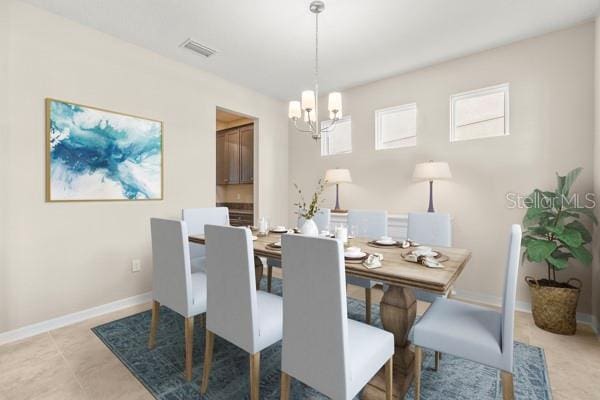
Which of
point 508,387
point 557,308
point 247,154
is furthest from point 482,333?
point 247,154

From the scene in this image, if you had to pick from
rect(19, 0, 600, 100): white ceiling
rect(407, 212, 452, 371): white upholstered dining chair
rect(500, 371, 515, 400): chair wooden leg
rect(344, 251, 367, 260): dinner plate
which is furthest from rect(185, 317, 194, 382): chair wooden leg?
rect(19, 0, 600, 100): white ceiling

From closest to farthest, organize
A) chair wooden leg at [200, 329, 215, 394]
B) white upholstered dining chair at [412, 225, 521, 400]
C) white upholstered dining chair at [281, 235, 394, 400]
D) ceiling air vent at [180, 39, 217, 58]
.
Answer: white upholstered dining chair at [281, 235, 394, 400]
white upholstered dining chair at [412, 225, 521, 400]
chair wooden leg at [200, 329, 215, 394]
ceiling air vent at [180, 39, 217, 58]

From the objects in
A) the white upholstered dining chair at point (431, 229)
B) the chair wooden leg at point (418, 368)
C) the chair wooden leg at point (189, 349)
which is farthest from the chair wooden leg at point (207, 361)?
the white upholstered dining chair at point (431, 229)

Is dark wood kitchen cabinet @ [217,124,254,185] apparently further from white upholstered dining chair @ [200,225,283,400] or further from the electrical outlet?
white upholstered dining chair @ [200,225,283,400]

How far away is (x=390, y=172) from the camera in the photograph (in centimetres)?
368

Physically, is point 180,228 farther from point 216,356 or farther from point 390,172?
point 390,172

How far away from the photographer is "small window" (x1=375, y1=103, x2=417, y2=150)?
11.8 ft

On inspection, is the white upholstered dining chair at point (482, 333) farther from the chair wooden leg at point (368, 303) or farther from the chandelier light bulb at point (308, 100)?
the chandelier light bulb at point (308, 100)

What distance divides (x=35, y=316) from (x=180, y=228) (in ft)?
5.98

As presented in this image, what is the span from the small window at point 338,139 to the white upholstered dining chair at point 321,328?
10.4 ft

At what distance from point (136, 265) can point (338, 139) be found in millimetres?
3177

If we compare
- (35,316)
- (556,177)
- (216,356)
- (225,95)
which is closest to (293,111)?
(225,95)

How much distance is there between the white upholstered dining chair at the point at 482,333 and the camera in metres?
1.28

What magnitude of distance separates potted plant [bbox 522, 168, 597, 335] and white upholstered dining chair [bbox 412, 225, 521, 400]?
1.27 m
